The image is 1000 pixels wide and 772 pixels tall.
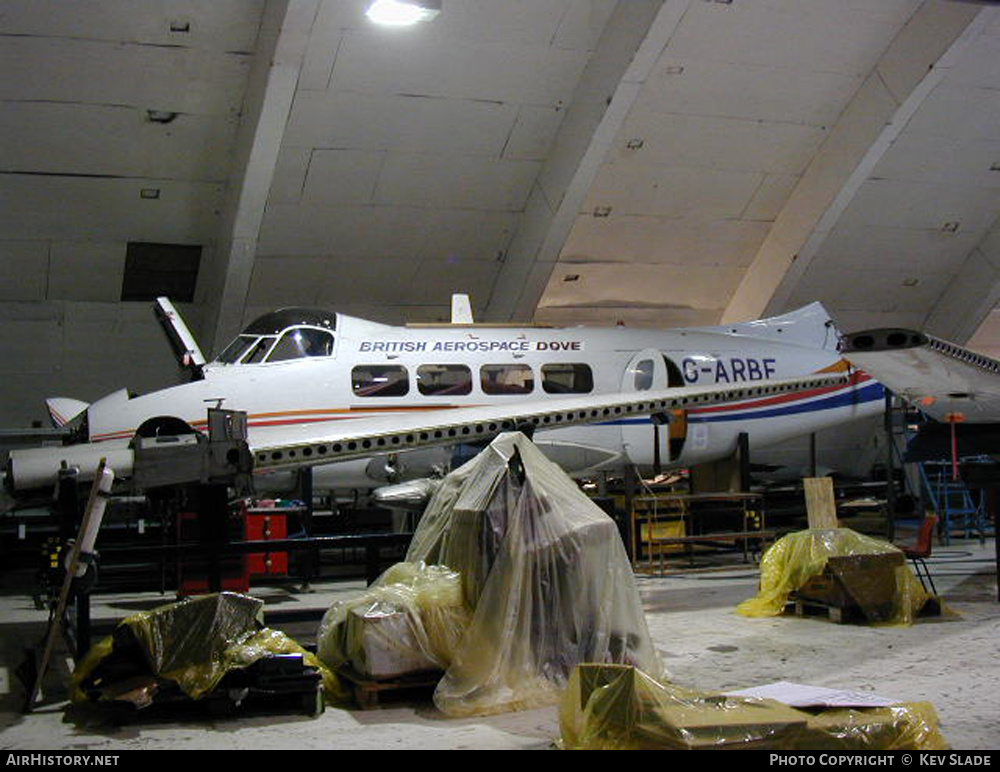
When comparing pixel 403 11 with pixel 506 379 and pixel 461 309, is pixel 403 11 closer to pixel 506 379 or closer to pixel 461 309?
pixel 506 379

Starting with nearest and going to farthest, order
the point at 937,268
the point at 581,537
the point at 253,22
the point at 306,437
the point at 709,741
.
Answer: the point at 709,741 < the point at 581,537 < the point at 306,437 < the point at 253,22 < the point at 937,268

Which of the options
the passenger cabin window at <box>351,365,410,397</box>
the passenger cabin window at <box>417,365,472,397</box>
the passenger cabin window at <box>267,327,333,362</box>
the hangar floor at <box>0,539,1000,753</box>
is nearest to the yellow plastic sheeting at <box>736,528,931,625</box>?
the hangar floor at <box>0,539,1000,753</box>

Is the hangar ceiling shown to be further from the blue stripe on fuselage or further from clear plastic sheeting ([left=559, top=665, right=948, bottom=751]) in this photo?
clear plastic sheeting ([left=559, top=665, right=948, bottom=751])

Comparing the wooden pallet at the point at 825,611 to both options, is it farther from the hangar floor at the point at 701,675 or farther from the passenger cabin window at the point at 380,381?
the passenger cabin window at the point at 380,381

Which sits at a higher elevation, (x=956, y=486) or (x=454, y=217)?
(x=454, y=217)

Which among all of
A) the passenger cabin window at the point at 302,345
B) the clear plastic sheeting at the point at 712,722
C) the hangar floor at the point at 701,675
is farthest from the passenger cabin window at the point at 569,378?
the clear plastic sheeting at the point at 712,722

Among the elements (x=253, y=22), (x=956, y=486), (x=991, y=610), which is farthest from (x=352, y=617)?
(x=956, y=486)

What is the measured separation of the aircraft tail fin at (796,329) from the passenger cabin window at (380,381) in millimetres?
5145

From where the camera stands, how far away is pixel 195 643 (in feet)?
23.2

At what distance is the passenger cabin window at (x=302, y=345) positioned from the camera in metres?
13.8

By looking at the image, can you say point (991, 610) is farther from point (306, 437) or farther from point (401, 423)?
point (306, 437)

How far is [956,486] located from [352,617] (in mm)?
12897

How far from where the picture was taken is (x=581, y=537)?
7.24m

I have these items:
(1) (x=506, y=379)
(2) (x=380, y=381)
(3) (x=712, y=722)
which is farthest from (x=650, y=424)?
(3) (x=712, y=722)
